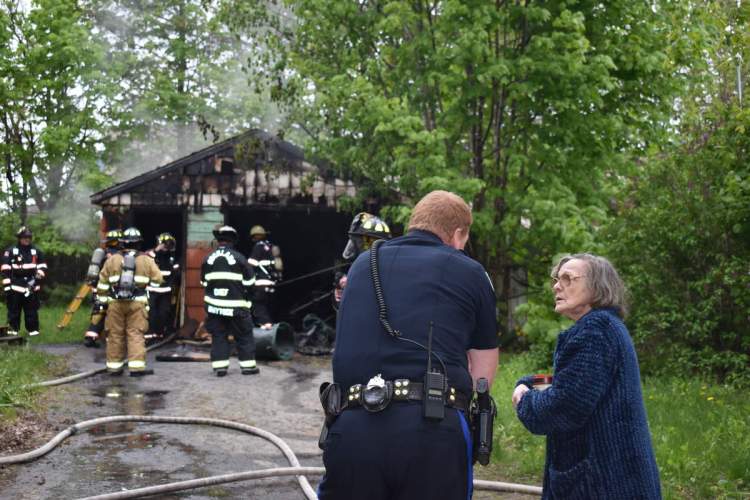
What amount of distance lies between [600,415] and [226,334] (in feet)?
27.9

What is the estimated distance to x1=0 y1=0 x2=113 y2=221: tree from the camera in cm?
2309

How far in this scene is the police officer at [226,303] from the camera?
11.1m

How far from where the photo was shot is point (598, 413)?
3.36 m

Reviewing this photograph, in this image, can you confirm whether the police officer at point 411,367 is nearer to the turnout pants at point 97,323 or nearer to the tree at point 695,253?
the tree at point 695,253

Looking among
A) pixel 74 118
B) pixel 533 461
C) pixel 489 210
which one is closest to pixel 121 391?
pixel 533 461

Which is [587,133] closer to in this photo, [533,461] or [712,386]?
[712,386]

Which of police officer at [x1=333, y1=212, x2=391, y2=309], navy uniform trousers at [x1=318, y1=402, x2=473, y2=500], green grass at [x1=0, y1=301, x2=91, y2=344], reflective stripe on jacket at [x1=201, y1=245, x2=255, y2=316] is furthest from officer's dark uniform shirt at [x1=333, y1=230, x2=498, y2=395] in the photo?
green grass at [x1=0, y1=301, x2=91, y2=344]

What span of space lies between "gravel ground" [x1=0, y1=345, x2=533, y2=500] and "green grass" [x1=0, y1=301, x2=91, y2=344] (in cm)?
362

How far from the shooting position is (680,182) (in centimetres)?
1038

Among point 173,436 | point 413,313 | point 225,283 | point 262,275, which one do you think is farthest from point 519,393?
point 262,275

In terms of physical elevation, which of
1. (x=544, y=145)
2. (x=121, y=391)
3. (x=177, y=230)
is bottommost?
(x=121, y=391)

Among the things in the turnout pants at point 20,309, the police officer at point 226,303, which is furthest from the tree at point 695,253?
the turnout pants at point 20,309

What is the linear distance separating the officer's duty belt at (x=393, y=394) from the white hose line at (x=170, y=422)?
253 centimetres

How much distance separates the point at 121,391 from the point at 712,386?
6.58m
